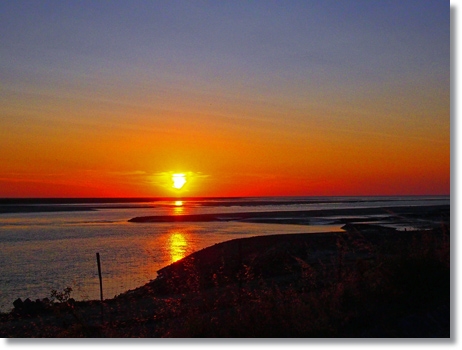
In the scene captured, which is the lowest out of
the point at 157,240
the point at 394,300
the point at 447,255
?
the point at 157,240

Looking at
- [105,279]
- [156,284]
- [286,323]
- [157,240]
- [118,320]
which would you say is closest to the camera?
[286,323]

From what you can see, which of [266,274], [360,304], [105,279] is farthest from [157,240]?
[360,304]

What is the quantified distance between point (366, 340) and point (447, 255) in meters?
2.20

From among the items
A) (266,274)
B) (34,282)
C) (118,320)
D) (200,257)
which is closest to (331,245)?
(200,257)

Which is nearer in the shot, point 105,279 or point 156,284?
point 156,284

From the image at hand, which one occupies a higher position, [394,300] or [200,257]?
[394,300]

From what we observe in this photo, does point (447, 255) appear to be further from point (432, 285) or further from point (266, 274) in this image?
point (266, 274)

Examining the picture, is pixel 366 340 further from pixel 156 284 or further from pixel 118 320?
pixel 156 284

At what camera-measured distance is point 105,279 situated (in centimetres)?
→ 1797

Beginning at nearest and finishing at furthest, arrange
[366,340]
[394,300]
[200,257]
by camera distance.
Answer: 1. [366,340]
2. [394,300]
3. [200,257]

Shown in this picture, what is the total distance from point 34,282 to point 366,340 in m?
14.0

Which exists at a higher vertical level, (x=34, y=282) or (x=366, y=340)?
(x=366, y=340)

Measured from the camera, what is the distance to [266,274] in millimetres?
16578

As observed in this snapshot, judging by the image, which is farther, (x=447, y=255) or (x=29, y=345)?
(x=447, y=255)
